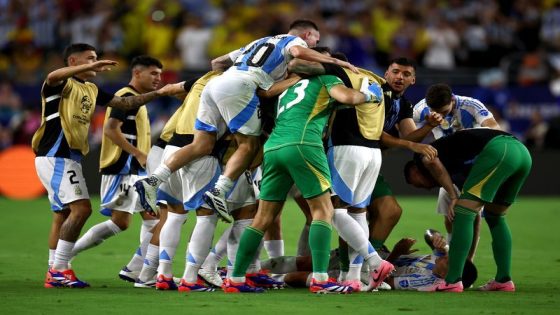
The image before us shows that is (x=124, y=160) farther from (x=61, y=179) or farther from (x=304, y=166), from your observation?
(x=304, y=166)

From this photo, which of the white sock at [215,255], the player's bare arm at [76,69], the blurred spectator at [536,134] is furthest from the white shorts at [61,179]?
the blurred spectator at [536,134]

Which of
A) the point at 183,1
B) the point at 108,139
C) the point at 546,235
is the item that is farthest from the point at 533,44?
the point at 108,139

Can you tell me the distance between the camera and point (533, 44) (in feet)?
80.4

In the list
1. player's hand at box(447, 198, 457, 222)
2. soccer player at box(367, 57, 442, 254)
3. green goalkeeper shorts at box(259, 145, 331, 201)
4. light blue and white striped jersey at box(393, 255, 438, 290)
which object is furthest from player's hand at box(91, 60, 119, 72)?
player's hand at box(447, 198, 457, 222)

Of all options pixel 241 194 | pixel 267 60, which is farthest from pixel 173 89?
pixel 241 194

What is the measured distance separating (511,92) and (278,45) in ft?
43.8

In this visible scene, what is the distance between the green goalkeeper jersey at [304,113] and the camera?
9164 millimetres

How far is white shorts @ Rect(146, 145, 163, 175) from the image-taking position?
10.7 metres

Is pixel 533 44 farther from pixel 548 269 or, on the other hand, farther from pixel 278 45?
pixel 278 45

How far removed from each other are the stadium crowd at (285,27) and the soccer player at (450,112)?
1095 centimetres

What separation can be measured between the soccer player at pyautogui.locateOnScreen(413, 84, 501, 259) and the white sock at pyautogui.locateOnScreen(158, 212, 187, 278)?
8.41 ft

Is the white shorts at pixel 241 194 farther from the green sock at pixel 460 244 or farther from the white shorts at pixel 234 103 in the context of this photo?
the green sock at pixel 460 244

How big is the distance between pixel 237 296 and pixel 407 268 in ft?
5.98

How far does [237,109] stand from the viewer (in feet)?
31.3
